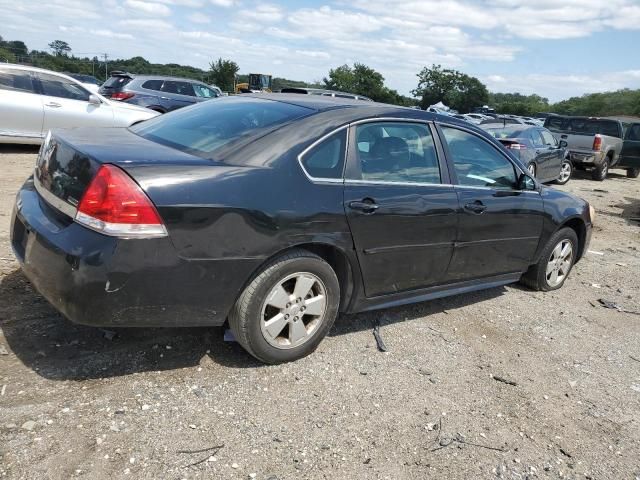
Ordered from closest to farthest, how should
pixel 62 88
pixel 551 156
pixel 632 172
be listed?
1. pixel 62 88
2. pixel 551 156
3. pixel 632 172

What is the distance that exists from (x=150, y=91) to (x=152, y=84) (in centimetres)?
35

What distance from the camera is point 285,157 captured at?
3.15m

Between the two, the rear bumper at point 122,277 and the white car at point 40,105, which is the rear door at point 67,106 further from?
the rear bumper at point 122,277

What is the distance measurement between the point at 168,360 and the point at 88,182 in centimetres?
116

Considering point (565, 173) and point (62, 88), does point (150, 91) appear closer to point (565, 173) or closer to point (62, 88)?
point (62, 88)

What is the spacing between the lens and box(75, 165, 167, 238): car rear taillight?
2.64 m

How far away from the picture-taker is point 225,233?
2871mm

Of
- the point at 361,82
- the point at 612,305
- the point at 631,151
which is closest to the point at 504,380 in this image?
the point at 612,305

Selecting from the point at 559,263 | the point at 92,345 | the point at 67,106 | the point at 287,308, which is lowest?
the point at 92,345

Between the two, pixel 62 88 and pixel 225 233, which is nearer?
pixel 225 233

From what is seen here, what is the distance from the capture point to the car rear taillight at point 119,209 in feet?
8.65

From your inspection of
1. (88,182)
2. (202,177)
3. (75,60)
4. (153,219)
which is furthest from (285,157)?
(75,60)

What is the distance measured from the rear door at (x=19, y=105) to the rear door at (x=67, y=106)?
14cm

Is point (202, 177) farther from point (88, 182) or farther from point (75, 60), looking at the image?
point (75, 60)
